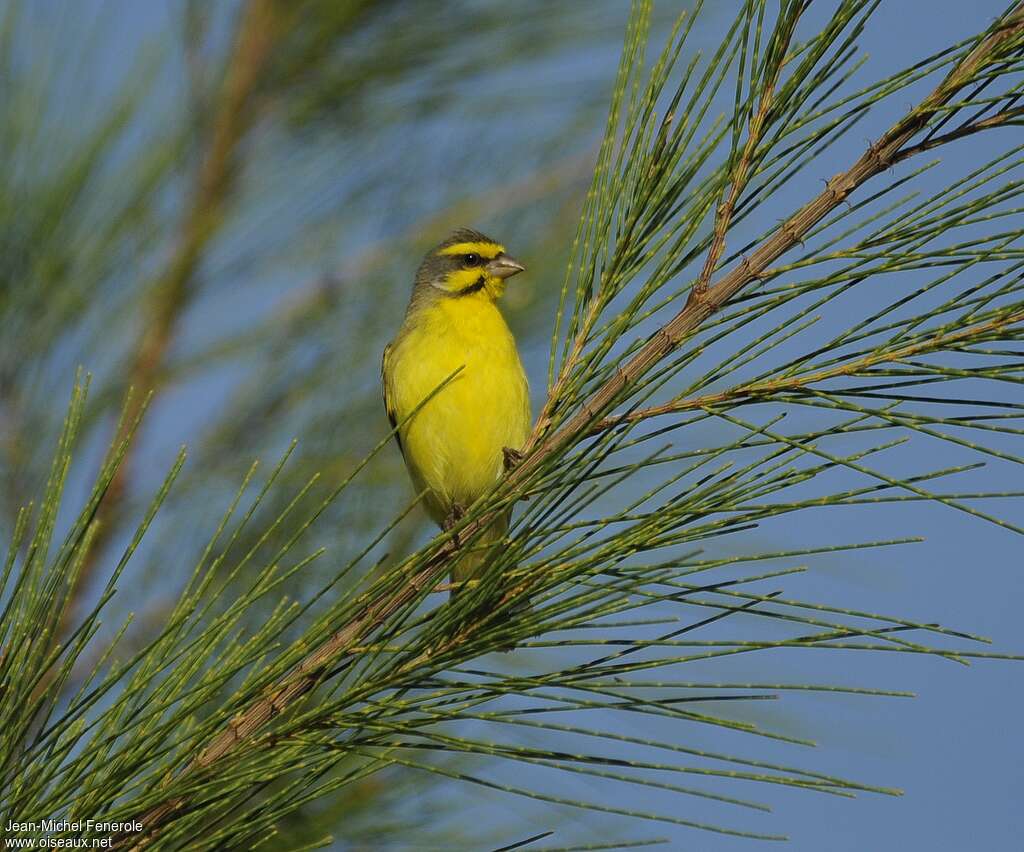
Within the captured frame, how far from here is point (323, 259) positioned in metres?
3.70

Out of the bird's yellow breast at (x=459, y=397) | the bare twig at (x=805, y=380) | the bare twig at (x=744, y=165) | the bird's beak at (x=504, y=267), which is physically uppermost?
the bird's beak at (x=504, y=267)

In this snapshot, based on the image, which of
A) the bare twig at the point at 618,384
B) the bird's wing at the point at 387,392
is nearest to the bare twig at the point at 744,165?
the bare twig at the point at 618,384

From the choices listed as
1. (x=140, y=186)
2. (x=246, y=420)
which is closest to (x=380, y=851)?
(x=246, y=420)

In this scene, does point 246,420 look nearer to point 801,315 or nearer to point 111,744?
point 111,744

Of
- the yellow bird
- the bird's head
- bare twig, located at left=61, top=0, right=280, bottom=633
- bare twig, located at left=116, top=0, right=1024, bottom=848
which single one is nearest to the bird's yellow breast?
the yellow bird

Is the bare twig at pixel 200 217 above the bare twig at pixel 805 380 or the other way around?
above

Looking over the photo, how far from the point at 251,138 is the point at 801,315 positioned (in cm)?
211

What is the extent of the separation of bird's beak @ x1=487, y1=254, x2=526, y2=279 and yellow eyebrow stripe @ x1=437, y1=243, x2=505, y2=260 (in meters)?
0.02

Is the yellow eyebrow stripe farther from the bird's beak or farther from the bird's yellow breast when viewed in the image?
the bird's yellow breast

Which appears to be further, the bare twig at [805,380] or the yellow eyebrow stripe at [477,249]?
the yellow eyebrow stripe at [477,249]

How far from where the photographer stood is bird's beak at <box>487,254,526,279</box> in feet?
12.8

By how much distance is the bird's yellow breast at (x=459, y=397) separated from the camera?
3861 mm

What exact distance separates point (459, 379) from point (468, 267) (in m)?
0.48

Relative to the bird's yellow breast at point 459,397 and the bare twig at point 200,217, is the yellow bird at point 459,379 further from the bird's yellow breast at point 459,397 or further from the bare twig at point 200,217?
the bare twig at point 200,217
